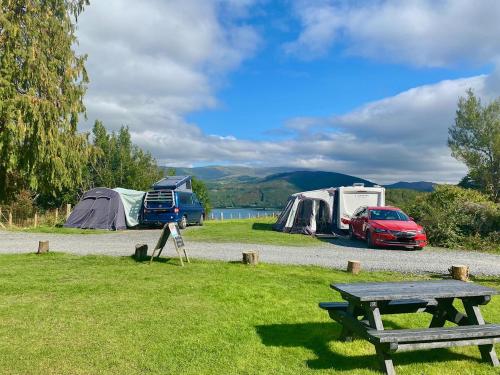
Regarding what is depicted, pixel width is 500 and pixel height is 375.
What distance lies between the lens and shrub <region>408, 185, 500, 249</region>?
1552 centimetres

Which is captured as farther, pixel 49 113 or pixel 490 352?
pixel 49 113

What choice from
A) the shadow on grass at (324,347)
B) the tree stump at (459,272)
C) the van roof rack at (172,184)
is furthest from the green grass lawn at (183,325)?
the van roof rack at (172,184)

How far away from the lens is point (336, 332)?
526 centimetres

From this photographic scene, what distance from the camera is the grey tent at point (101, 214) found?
2045 centimetres

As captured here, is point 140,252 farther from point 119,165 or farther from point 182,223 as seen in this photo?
Answer: point 119,165

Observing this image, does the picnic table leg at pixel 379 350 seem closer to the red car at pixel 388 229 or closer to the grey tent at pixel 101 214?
the red car at pixel 388 229

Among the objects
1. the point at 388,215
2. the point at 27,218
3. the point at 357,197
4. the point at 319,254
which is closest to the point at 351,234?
the point at 388,215

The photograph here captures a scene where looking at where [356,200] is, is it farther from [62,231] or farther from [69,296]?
[69,296]

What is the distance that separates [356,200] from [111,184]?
2470 centimetres

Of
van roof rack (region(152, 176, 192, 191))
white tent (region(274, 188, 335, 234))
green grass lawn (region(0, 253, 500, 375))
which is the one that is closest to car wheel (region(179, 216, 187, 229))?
van roof rack (region(152, 176, 192, 191))

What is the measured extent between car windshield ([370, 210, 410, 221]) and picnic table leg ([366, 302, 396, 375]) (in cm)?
1193

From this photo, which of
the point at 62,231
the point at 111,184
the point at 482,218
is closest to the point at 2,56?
the point at 62,231

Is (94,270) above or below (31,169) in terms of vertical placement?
below

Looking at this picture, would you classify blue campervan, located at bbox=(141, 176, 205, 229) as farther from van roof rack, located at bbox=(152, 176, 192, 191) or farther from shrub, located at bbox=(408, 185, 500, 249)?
shrub, located at bbox=(408, 185, 500, 249)
